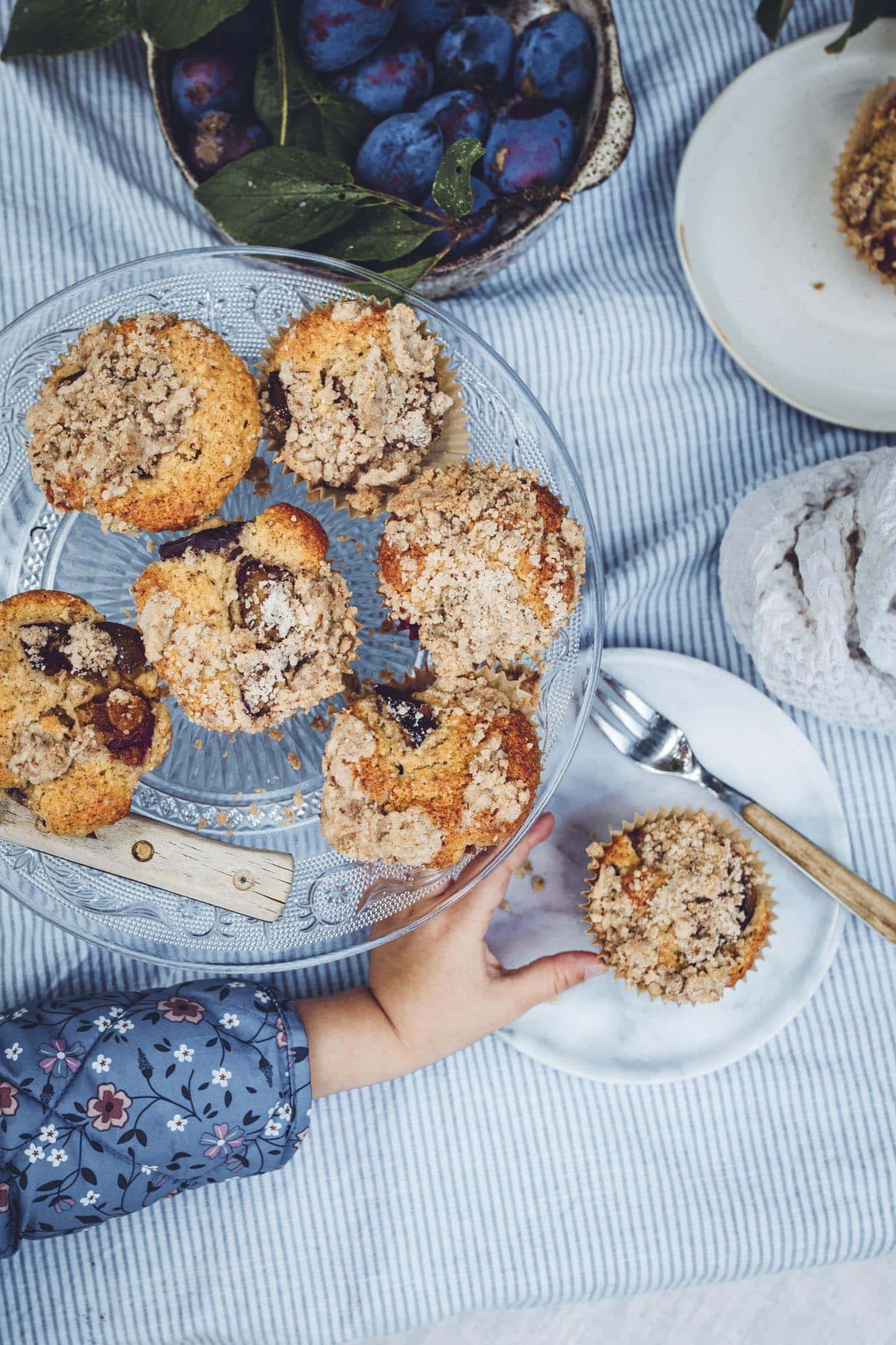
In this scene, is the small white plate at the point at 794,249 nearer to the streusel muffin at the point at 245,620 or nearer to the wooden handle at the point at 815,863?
the wooden handle at the point at 815,863

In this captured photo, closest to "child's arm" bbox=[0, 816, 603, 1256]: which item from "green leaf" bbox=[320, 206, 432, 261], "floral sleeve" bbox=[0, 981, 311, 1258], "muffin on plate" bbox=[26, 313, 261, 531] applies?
"floral sleeve" bbox=[0, 981, 311, 1258]

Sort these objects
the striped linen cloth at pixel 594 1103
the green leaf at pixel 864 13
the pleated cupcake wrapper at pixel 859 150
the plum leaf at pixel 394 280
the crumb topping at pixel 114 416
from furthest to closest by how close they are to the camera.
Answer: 1. the striped linen cloth at pixel 594 1103
2. the pleated cupcake wrapper at pixel 859 150
3. the green leaf at pixel 864 13
4. the plum leaf at pixel 394 280
5. the crumb topping at pixel 114 416

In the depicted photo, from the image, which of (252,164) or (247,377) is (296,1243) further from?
(252,164)

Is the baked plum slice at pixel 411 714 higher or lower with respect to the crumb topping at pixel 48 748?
lower

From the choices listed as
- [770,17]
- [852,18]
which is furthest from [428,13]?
[852,18]

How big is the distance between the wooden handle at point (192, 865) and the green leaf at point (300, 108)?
2.95ft

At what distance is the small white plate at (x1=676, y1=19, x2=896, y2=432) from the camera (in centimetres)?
142

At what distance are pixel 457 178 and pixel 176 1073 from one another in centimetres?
125

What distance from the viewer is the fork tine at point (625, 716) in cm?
144

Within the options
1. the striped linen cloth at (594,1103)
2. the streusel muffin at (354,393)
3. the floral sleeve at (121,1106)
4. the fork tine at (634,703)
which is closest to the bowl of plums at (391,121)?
the streusel muffin at (354,393)

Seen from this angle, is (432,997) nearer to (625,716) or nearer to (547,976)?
(547,976)

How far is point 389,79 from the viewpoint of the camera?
48.5 inches

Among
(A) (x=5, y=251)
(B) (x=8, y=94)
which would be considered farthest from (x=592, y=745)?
(B) (x=8, y=94)

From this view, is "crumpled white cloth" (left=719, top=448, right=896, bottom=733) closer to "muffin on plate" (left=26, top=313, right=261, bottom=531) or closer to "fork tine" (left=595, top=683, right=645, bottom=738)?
"fork tine" (left=595, top=683, right=645, bottom=738)
